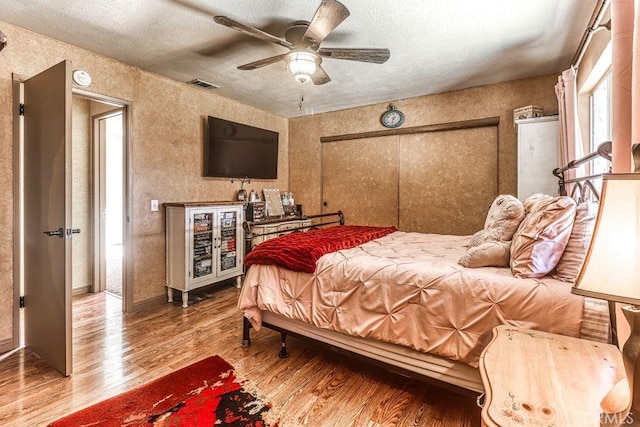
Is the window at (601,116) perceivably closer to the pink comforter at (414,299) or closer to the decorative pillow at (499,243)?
the decorative pillow at (499,243)

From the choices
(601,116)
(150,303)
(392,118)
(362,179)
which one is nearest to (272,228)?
(362,179)

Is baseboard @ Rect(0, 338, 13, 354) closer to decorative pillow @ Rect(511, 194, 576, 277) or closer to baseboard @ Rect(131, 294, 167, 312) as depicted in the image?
baseboard @ Rect(131, 294, 167, 312)

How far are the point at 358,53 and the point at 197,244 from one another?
261 centimetres

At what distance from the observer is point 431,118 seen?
165 inches

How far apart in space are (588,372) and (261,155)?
437 cm

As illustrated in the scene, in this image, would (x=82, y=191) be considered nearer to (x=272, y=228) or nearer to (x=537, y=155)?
(x=272, y=228)

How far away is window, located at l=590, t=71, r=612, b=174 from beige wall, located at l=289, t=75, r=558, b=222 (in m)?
0.65

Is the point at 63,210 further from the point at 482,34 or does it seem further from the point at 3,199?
the point at 482,34

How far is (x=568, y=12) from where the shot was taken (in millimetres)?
2312

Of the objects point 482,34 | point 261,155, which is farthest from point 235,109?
point 482,34

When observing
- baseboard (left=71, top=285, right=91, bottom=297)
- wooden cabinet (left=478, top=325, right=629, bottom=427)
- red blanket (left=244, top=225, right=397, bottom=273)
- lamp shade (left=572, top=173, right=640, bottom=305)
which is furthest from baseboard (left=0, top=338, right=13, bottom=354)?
lamp shade (left=572, top=173, right=640, bottom=305)

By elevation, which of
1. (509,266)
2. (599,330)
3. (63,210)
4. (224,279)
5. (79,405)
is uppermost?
(63,210)

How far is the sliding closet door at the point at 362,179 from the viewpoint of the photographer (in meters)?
4.58

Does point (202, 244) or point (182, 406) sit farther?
point (202, 244)
